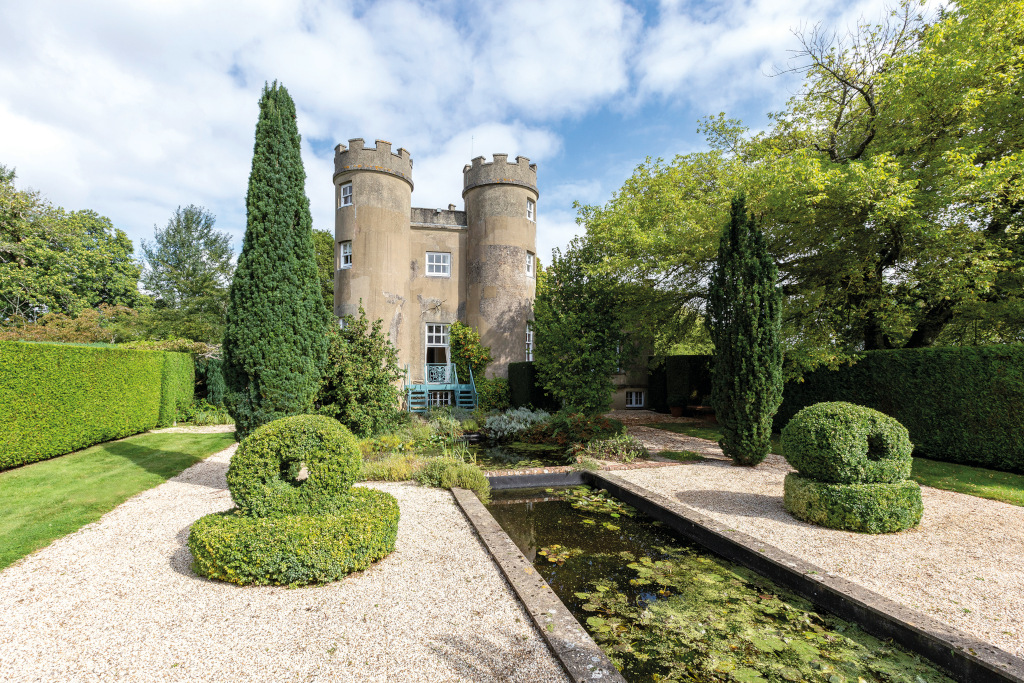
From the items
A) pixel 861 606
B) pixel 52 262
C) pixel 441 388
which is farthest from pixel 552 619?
pixel 52 262

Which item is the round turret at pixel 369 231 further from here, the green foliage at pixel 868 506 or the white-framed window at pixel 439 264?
the green foliage at pixel 868 506

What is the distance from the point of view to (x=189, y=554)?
16.0ft

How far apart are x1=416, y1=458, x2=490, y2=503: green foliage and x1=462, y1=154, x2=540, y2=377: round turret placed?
977 cm

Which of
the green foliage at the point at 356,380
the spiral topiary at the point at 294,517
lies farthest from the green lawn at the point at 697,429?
the spiral topiary at the point at 294,517

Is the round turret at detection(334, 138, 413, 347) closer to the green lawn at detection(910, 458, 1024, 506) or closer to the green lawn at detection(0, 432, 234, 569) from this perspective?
the green lawn at detection(0, 432, 234, 569)

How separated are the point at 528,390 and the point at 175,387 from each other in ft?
38.3

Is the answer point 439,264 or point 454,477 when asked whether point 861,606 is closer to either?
point 454,477

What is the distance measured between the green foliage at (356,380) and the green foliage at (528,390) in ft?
22.9

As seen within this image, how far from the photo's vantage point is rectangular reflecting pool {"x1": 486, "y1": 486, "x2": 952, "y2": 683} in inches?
126

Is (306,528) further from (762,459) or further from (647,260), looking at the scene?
(647,260)

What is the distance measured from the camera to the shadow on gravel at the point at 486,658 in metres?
2.89

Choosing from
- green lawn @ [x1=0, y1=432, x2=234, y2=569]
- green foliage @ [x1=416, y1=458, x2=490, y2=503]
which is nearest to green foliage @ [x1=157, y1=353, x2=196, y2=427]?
green lawn @ [x1=0, y1=432, x2=234, y2=569]

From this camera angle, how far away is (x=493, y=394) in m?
17.2

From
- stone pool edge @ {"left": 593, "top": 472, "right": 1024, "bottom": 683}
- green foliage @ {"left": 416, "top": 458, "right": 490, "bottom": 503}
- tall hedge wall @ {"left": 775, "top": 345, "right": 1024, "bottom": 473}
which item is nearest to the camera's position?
stone pool edge @ {"left": 593, "top": 472, "right": 1024, "bottom": 683}
